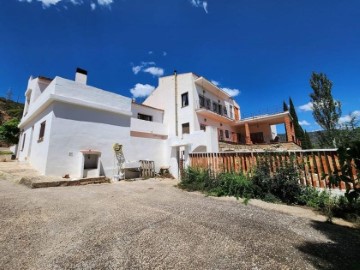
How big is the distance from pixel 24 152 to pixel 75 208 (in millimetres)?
14701

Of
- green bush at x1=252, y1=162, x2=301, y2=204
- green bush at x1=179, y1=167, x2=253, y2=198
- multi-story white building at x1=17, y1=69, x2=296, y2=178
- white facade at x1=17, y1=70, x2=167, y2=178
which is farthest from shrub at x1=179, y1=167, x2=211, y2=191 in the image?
white facade at x1=17, y1=70, x2=167, y2=178

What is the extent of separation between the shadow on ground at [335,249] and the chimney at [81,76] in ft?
53.2

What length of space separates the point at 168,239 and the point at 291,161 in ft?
19.0

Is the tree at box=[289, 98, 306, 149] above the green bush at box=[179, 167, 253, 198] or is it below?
above

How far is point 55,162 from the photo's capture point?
11.4 m

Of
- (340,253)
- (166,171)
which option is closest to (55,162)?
(166,171)

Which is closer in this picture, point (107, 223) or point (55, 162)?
point (107, 223)

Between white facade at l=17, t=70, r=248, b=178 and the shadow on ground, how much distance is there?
9357mm

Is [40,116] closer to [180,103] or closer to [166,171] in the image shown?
[166,171]

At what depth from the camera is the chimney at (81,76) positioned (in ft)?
47.0

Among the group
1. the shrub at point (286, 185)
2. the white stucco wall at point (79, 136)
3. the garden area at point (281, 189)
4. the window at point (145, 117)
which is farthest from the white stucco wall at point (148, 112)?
the shrub at point (286, 185)

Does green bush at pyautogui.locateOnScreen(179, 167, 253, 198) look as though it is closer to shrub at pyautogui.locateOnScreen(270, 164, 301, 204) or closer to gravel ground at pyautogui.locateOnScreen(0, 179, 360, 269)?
shrub at pyautogui.locateOnScreen(270, 164, 301, 204)

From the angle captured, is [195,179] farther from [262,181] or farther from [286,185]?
[286,185]

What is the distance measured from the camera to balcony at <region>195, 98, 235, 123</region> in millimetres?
20359
